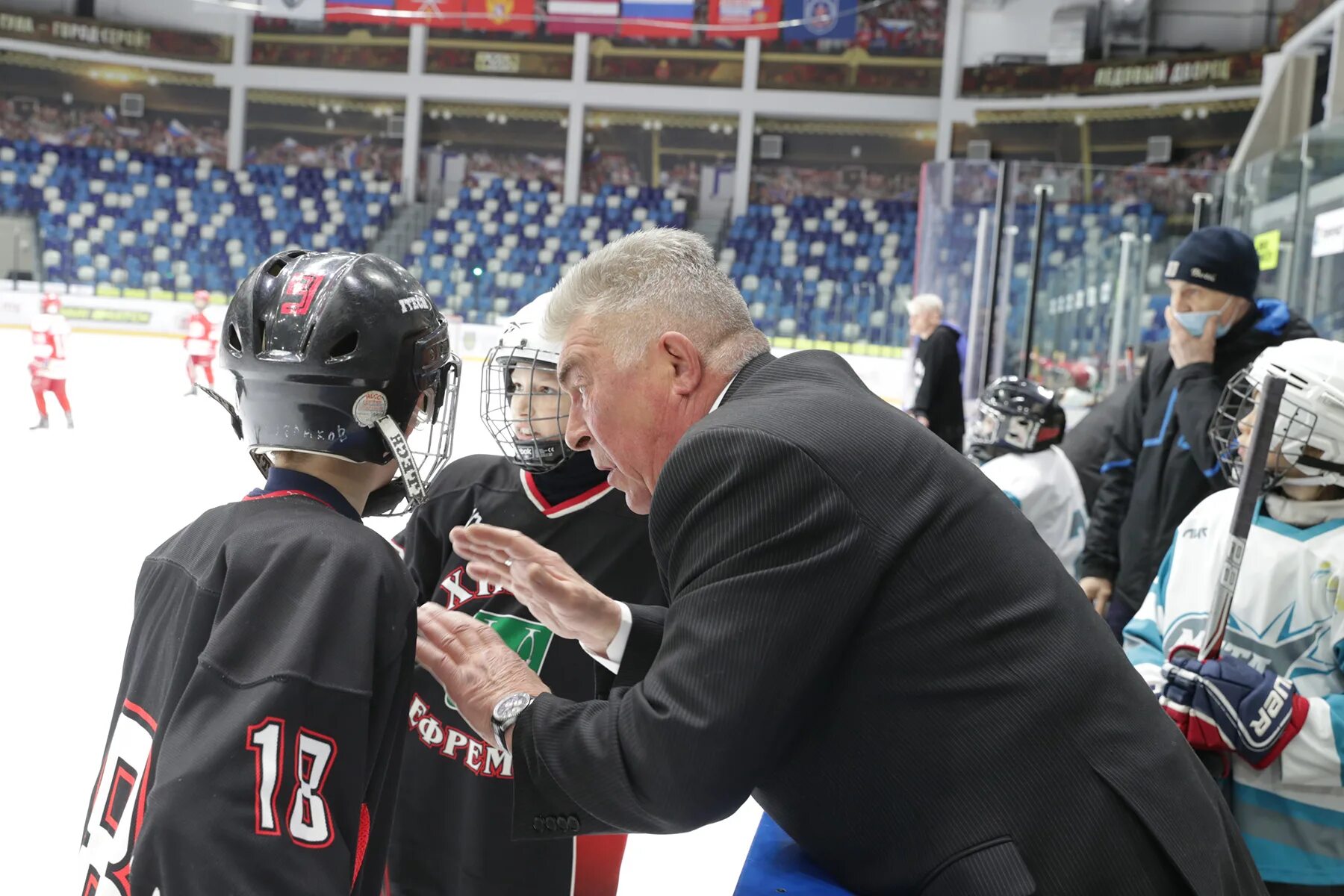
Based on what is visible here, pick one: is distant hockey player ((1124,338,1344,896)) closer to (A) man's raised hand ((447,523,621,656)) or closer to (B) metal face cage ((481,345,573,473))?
(A) man's raised hand ((447,523,621,656))

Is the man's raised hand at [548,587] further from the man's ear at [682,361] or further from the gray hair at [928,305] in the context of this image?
the gray hair at [928,305]

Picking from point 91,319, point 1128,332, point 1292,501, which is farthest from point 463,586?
point 91,319

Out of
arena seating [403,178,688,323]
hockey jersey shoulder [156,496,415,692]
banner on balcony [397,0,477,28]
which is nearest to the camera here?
hockey jersey shoulder [156,496,415,692]

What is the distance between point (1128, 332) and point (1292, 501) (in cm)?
626

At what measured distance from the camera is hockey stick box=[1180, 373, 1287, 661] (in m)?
1.68

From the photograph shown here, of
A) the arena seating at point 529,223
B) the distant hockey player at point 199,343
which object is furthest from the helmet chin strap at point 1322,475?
the arena seating at point 529,223

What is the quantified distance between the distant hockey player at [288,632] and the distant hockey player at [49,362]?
32.4ft

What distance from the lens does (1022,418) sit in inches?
161

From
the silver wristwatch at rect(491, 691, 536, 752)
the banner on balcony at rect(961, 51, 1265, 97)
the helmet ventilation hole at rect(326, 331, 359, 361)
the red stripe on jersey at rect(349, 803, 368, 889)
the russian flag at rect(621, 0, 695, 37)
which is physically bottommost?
the red stripe on jersey at rect(349, 803, 368, 889)

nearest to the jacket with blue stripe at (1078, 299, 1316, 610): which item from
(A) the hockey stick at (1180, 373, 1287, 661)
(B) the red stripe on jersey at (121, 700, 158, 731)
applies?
(A) the hockey stick at (1180, 373, 1287, 661)

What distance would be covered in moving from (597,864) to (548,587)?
0.81 meters

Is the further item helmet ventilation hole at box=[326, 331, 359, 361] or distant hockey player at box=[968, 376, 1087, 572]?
distant hockey player at box=[968, 376, 1087, 572]

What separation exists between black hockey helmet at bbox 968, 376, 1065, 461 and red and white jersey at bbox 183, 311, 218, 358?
10360 millimetres

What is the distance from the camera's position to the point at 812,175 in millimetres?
21500
